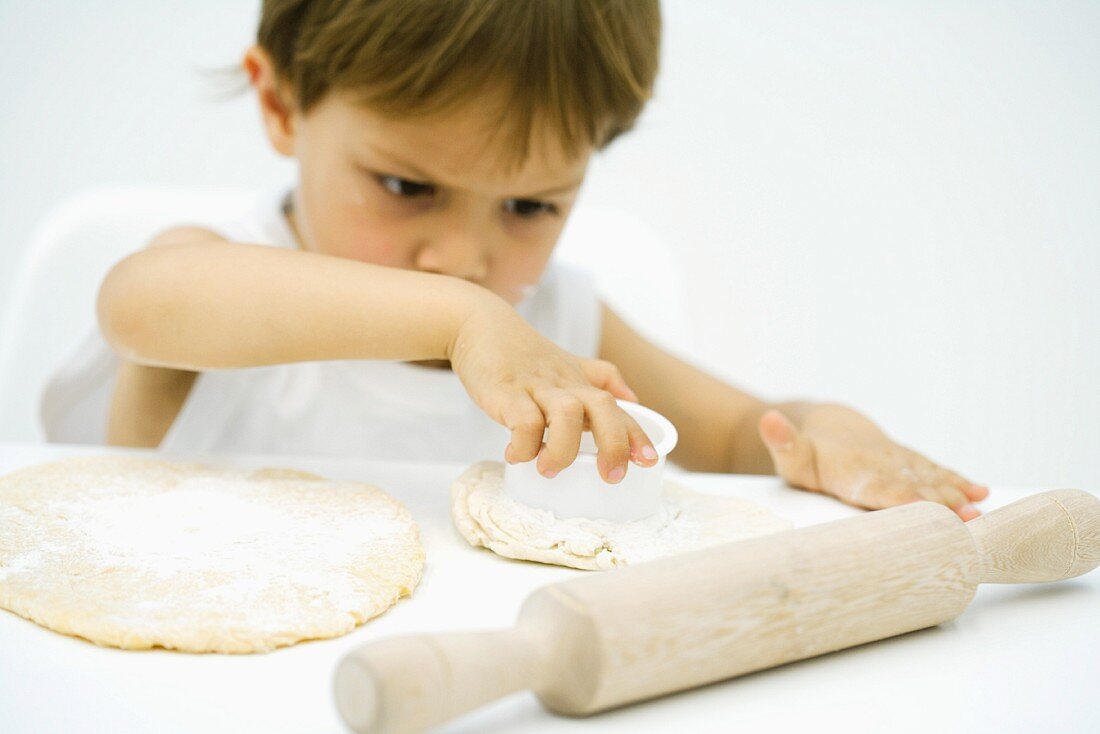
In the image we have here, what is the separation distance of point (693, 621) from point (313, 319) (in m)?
0.44

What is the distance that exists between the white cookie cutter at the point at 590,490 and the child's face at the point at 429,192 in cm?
34

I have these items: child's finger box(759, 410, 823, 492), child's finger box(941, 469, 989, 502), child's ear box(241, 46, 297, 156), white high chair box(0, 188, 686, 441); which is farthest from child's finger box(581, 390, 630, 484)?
white high chair box(0, 188, 686, 441)

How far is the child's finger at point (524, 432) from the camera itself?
0.56 metres

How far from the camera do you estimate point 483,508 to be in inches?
22.7

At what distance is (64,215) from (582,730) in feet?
3.93

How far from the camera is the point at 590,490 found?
22.5 inches

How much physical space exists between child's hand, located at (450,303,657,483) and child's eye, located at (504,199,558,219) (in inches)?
8.7

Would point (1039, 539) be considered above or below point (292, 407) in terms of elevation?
above

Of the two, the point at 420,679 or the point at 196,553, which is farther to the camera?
the point at 196,553

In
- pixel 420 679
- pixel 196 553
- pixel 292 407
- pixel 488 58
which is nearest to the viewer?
pixel 420 679

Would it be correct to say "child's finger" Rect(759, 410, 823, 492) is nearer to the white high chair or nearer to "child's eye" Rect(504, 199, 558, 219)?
"child's eye" Rect(504, 199, 558, 219)

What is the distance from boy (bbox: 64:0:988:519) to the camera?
0.69 metres

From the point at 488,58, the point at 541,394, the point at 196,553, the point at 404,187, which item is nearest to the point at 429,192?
the point at 404,187

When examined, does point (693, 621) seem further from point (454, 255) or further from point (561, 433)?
point (454, 255)
